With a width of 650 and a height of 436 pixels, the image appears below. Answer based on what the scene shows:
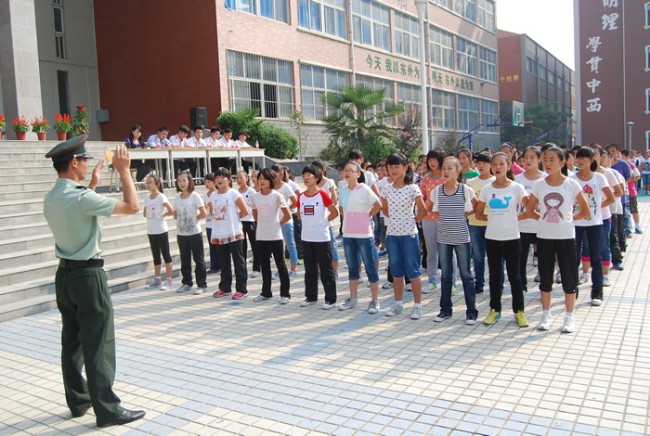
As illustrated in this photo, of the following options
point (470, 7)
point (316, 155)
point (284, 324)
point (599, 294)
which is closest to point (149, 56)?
point (316, 155)

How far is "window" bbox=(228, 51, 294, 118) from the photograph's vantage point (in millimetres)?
19812

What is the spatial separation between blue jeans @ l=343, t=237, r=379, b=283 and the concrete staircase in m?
3.70

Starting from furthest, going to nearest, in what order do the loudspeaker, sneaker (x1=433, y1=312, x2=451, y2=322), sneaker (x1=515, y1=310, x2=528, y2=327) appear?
1. the loudspeaker
2. sneaker (x1=433, y1=312, x2=451, y2=322)
3. sneaker (x1=515, y1=310, x2=528, y2=327)

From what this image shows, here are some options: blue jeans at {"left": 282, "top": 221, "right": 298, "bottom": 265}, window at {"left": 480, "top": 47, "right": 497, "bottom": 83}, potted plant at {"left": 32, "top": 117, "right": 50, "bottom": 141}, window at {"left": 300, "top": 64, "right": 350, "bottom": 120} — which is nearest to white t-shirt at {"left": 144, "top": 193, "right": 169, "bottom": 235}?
blue jeans at {"left": 282, "top": 221, "right": 298, "bottom": 265}

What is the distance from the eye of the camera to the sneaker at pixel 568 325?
539 cm

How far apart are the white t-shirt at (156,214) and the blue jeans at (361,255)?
3.08 m

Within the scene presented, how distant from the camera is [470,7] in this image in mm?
40125

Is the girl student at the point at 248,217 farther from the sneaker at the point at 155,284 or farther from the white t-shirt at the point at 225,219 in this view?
the sneaker at the point at 155,284

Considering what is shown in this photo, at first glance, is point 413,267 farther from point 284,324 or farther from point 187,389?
point 187,389

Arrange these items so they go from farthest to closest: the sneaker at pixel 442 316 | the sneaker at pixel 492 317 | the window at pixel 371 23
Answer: the window at pixel 371 23 → the sneaker at pixel 442 316 → the sneaker at pixel 492 317

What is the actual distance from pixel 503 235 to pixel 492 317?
87 centimetres

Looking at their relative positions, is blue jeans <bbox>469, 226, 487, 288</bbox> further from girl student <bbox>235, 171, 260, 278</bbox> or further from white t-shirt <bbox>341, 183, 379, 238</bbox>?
girl student <bbox>235, 171, 260, 278</bbox>

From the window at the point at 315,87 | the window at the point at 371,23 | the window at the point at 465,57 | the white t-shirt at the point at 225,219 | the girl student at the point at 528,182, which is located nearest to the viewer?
the girl student at the point at 528,182

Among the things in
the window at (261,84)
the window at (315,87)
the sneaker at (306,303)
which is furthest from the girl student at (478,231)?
the window at (315,87)
